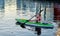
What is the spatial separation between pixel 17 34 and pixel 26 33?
0.37 m

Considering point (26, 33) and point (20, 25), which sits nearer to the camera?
point (26, 33)

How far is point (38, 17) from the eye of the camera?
35.2 feet

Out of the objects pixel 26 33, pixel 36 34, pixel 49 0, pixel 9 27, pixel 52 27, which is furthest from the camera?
pixel 49 0

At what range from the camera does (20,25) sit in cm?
1152

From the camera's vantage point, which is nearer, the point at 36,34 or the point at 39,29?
Answer: the point at 36,34

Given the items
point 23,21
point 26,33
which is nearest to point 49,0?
point 23,21

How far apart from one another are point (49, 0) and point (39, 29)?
1965 centimetres

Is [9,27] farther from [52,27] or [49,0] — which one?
[49,0]

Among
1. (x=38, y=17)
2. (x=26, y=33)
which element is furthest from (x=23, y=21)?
(x=26, y=33)

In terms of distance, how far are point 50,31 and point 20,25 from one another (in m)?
1.69

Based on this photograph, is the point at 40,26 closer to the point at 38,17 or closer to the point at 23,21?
the point at 38,17

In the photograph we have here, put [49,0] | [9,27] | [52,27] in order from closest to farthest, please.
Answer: [52,27] → [9,27] → [49,0]

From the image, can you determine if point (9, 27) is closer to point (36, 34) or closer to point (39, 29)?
point (39, 29)

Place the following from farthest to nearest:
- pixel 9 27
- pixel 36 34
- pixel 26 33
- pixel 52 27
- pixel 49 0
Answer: pixel 49 0
pixel 9 27
pixel 52 27
pixel 26 33
pixel 36 34
